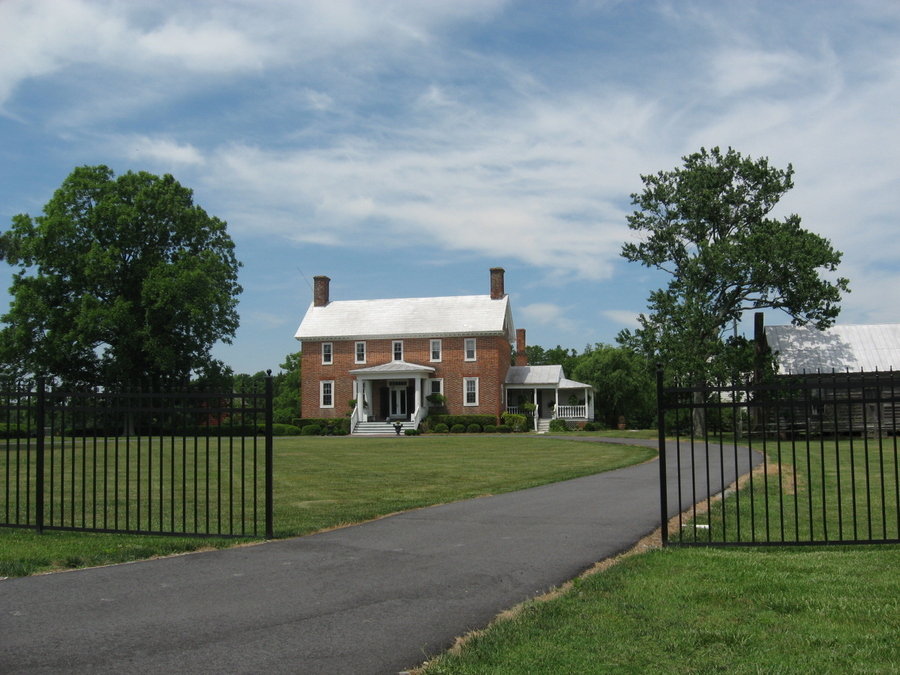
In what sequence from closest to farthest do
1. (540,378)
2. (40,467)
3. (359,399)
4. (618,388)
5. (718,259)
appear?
(40,467) → (718,259) → (359,399) → (540,378) → (618,388)

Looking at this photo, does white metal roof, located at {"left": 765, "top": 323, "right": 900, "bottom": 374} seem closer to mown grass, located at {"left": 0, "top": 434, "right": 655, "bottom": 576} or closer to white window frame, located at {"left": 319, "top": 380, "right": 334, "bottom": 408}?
mown grass, located at {"left": 0, "top": 434, "right": 655, "bottom": 576}

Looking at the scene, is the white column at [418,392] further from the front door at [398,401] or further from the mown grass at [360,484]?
the mown grass at [360,484]

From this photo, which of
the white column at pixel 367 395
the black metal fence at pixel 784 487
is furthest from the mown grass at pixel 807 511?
the white column at pixel 367 395

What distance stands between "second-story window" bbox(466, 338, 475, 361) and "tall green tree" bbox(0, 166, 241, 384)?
15.0 m

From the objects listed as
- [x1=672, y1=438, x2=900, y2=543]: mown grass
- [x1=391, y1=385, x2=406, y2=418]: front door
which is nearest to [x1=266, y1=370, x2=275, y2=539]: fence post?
[x1=672, y1=438, x2=900, y2=543]: mown grass

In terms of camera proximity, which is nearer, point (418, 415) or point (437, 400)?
point (418, 415)

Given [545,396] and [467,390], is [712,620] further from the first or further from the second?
[545,396]

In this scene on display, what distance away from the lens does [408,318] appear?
5547 centimetres

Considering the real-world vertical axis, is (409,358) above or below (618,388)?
above

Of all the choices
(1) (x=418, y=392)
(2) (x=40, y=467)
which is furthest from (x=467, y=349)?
(2) (x=40, y=467)

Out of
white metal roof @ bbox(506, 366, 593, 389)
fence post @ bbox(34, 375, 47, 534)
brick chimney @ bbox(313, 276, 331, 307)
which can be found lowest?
fence post @ bbox(34, 375, 47, 534)

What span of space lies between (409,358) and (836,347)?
25371mm

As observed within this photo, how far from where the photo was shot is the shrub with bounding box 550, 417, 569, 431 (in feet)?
164

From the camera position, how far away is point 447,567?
8016 millimetres
